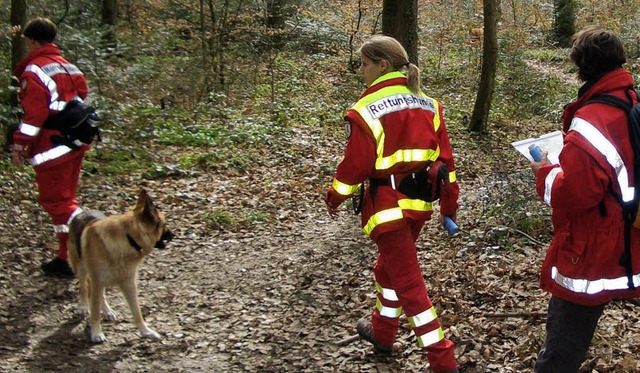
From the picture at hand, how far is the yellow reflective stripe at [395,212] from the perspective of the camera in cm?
428

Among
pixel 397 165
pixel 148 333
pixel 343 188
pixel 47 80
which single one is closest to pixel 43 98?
pixel 47 80

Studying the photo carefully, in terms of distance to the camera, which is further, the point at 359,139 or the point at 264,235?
the point at 264,235

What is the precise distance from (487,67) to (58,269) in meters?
9.16

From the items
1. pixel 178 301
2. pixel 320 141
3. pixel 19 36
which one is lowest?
pixel 178 301

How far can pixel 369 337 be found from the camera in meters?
4.99

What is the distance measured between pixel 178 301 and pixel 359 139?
10.9ft

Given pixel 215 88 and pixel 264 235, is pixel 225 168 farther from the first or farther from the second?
pixel 215 88

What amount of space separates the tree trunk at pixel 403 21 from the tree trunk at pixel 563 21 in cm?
1317

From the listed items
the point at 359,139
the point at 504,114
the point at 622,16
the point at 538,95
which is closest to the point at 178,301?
the point at 359,139

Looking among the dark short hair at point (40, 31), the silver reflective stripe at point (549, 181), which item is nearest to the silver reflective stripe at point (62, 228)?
the dark short hair at point (40, 31)

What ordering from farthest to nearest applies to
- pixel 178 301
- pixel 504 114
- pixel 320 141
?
pixel 504 114 → pixel 320 141 → pixel 178 301

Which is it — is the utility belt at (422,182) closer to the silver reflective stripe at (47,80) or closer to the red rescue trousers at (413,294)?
the red rescue trousers at (413,294)

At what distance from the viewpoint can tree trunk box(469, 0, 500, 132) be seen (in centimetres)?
1218

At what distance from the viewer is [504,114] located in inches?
555
